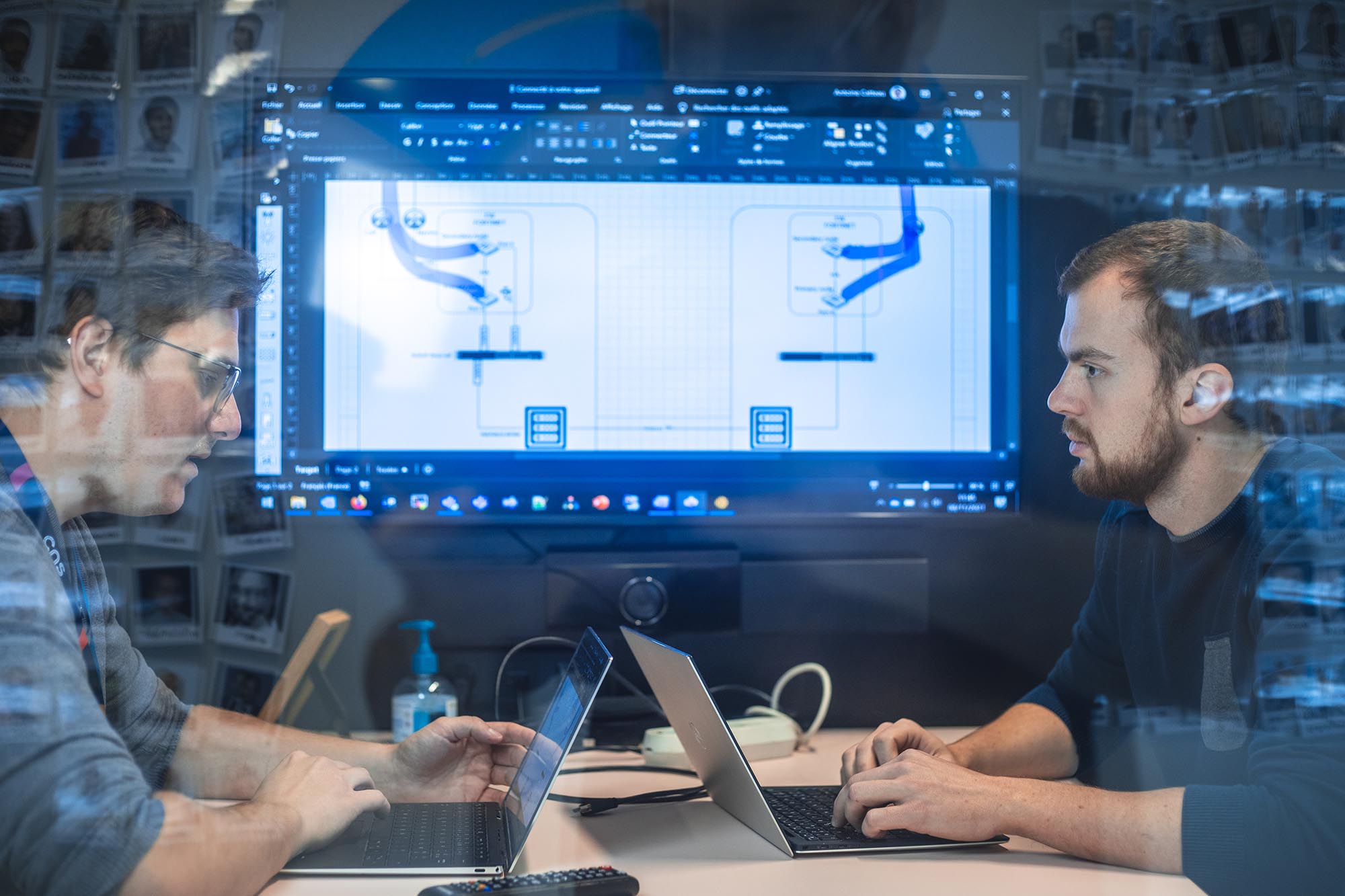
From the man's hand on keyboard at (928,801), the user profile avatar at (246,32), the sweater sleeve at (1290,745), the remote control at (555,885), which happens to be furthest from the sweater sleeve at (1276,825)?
the user profile avatar at (246,32)

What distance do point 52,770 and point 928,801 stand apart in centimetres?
69

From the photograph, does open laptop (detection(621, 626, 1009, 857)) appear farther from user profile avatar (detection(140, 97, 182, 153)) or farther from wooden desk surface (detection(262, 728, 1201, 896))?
user profile avatar (detection(140, 97, 182, 153))

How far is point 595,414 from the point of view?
4.47 feet

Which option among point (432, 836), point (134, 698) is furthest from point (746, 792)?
point (134, 698)

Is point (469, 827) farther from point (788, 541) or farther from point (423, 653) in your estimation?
point (788, 541)

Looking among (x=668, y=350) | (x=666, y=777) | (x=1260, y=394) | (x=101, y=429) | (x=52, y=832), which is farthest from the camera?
(x=668, y=350)

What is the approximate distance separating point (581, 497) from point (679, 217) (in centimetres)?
36

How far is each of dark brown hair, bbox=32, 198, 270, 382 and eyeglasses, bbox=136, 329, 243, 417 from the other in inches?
0.5

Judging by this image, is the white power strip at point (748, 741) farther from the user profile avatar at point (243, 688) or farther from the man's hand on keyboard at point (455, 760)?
the user profile avatar at point (243, 688)

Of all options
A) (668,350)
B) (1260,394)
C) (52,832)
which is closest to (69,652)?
(52,832)

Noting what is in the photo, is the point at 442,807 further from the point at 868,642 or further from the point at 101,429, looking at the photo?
the point at 868,642

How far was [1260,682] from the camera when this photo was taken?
0.90 meters

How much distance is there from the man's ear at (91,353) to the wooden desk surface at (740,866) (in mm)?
412

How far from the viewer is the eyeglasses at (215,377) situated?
868 mm
